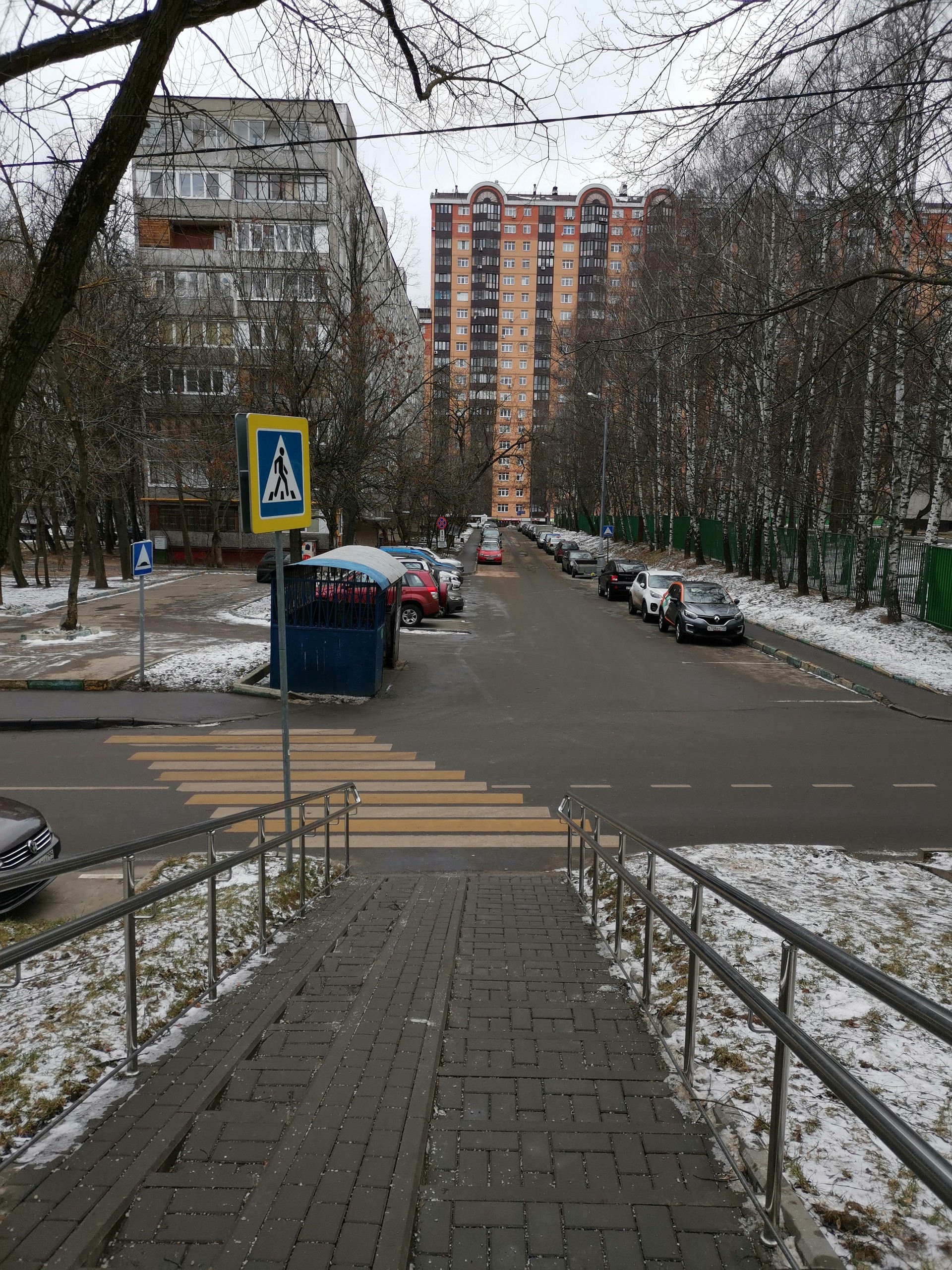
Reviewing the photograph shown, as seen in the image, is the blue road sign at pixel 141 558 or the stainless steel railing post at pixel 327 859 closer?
the stainless steel railing post at pixel 327 859

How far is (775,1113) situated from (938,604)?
66.9ft

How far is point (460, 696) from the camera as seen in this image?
15742 mm

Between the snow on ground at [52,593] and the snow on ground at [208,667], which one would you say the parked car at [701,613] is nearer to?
the snow on ground at [208,667]

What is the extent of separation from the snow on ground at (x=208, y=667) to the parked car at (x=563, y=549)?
105 feet

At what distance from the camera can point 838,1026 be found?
403 cm

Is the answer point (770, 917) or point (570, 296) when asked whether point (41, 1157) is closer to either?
point (770, 917)

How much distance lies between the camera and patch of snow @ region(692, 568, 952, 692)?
17.5 meters

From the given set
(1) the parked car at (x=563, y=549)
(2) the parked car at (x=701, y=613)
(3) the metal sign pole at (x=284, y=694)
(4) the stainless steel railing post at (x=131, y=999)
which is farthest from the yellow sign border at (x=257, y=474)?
(1) the parked car at (x=563, y=549)

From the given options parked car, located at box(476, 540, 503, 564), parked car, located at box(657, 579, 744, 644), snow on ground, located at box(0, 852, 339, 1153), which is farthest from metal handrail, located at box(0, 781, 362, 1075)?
parked car, located at box(476, 540, 503, 564)

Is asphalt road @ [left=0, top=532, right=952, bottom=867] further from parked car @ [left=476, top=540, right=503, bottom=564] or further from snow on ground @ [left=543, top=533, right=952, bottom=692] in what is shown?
parked car @ [left=476, top=540, right=503, bottom=564]

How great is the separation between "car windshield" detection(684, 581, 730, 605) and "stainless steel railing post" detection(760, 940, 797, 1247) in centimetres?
2107

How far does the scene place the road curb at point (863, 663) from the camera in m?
16.2

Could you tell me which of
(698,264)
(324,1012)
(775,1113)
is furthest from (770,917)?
(698,264)

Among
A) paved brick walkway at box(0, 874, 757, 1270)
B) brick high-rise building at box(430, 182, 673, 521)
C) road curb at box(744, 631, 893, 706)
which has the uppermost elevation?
brick high-rise building at box(430, 182, 673, 521)
